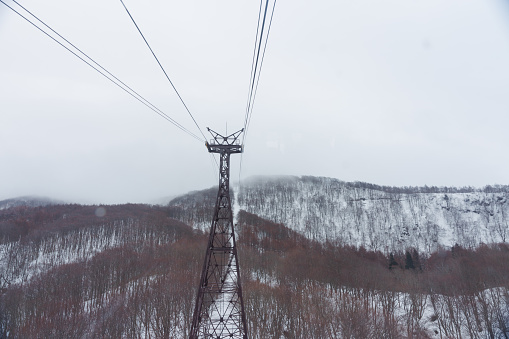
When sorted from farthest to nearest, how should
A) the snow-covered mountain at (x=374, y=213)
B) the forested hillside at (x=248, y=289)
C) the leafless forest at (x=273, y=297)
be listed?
the snow-covered mountain at (x=374, y=213) → the forested hillside at (x=248, y=289) → the leafless forest at (x=273, y=297)

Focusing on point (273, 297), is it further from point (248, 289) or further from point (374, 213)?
point (374, 213)

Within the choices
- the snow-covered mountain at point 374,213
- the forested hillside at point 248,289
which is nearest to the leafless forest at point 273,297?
the forested hillside at point 248,289

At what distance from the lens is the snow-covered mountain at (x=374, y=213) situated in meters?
108

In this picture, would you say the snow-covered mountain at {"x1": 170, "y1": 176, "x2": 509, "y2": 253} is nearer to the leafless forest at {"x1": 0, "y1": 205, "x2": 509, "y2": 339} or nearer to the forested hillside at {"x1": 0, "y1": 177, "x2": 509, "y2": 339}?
the forested hillside at {"x1": 0, "y1": 177, "x2": 509, "y2": 339}

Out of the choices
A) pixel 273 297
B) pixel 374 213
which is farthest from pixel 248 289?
pixel 374 213

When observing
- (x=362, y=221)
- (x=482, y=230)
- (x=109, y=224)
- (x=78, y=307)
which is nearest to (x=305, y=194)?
(x=362, y=221)

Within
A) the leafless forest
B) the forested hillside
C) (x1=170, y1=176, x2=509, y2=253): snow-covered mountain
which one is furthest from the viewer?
(x1=170, y1=176, x2=509, y2=253): snow-covered mountain

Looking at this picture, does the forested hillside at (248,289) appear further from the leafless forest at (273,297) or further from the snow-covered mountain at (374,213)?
the snow-covered mountain at (374,213)

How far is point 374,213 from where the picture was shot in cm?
13025

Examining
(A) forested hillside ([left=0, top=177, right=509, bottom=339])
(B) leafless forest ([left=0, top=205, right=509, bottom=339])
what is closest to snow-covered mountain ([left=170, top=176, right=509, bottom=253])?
(A) forested hillside ([left=0, top=177, right=509, bottom=339])

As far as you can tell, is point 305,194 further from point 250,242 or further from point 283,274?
point 283,274

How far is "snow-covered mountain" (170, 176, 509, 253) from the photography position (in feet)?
353

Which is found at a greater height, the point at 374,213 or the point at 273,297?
the point at 273,297

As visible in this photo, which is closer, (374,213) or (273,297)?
(273,297)
